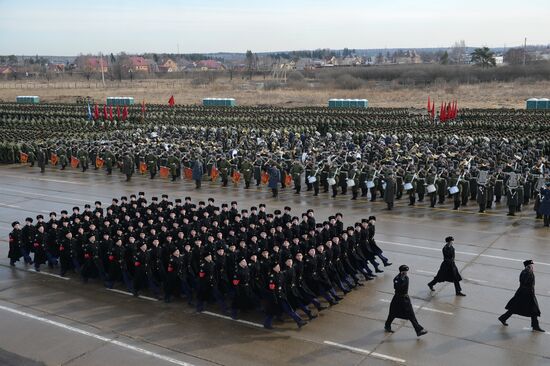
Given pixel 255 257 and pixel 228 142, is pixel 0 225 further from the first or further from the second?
pixel 228 142

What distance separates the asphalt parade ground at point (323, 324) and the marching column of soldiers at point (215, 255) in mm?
303

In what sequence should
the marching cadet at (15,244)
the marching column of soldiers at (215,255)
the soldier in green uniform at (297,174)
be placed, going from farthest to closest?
1. the soldier in green uniform at (297,174)
2. the marching cadet at (15,244)
3. the marching column of soldiers at (215,255)

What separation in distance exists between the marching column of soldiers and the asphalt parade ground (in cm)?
30

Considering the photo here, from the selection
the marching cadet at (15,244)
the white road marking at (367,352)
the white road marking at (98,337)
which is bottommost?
the white road marking at (98,337)

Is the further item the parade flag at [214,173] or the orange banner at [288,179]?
the parade flag at [214,173]

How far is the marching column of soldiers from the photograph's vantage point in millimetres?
10648

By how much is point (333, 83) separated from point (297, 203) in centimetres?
7317

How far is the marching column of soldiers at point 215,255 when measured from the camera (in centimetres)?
1065

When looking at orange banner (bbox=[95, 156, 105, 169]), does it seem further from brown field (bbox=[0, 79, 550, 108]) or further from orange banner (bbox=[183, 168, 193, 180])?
brown field (bbox=[0, 79, 550, 108])

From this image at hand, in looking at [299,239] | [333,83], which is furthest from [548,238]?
[333,83]

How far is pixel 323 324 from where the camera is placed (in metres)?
10.4

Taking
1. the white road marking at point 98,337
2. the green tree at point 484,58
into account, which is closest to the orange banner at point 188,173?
the white road marking at point 98,337

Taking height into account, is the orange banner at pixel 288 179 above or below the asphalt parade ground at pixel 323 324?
above

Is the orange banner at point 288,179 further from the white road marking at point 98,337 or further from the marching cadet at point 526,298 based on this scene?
the marching cadet at point 526,298
